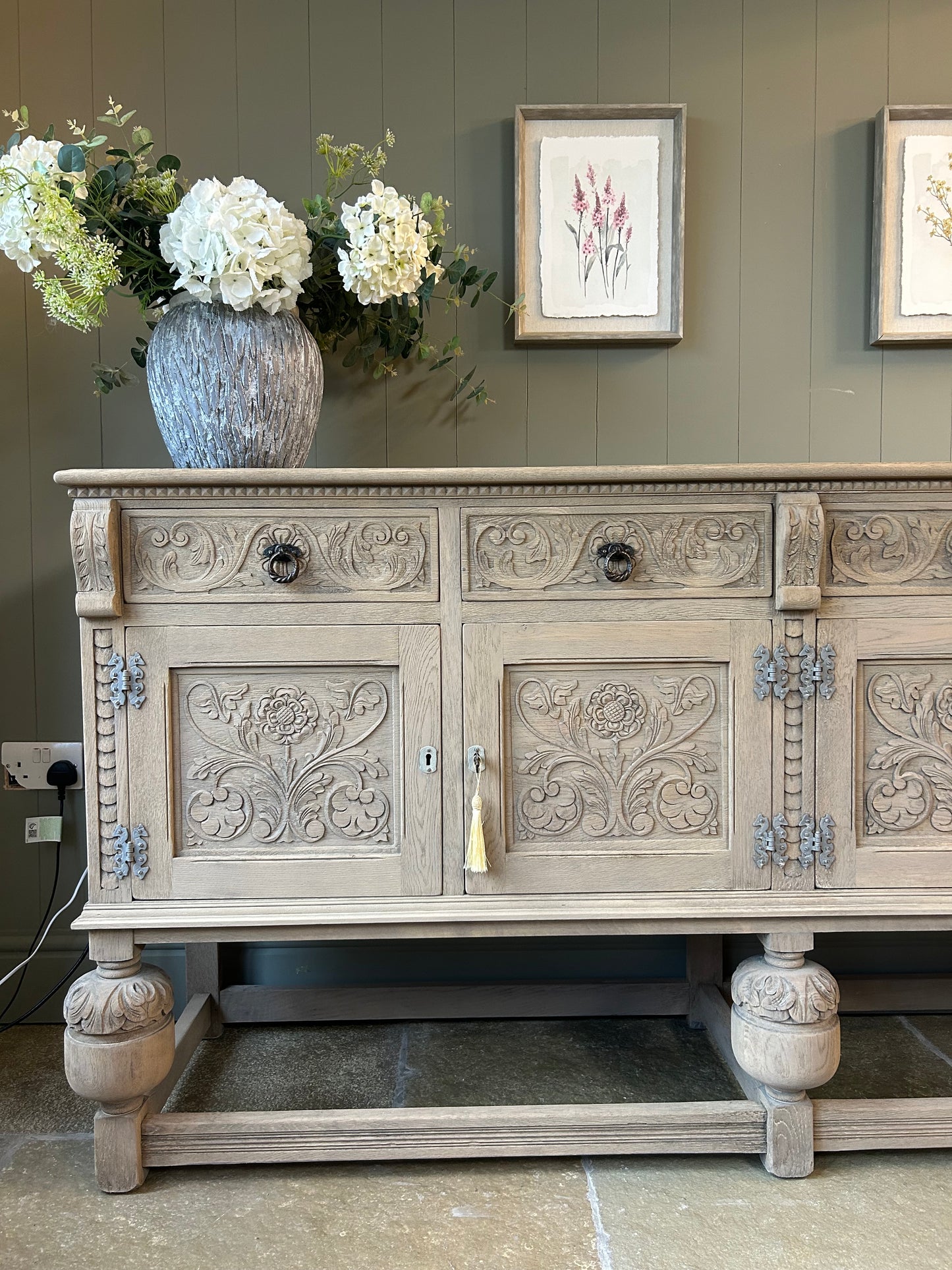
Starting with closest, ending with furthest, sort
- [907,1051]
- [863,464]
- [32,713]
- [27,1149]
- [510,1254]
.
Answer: [510,1254], [863,464], [27,1149], [907,1051], [32,713]

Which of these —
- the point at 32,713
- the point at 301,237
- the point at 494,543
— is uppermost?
the point at 301,237

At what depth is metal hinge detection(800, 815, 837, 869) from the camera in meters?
1.33

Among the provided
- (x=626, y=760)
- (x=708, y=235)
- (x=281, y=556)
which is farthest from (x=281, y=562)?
(x=708, y=235)

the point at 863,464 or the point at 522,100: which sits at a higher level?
the point at 522,100

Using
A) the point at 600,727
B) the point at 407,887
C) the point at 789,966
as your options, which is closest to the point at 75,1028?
the point at 407,887

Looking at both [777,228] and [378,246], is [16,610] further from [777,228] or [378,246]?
[777,228]

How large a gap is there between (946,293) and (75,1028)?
7.05 ft

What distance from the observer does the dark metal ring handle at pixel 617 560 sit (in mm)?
1287

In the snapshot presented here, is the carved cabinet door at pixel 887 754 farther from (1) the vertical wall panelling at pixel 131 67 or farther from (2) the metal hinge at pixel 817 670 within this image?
(1) the vertical wall panelling at pixel 131 67

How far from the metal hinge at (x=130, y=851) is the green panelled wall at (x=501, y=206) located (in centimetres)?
63

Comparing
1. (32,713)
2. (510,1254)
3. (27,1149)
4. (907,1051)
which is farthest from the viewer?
(32,713)

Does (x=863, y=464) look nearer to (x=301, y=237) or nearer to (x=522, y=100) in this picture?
(x=301, y=237)

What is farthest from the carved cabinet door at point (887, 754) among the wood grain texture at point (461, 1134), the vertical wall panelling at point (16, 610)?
the vertical wall panelling at point (16, 610)

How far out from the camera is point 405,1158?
1344 millimetres
